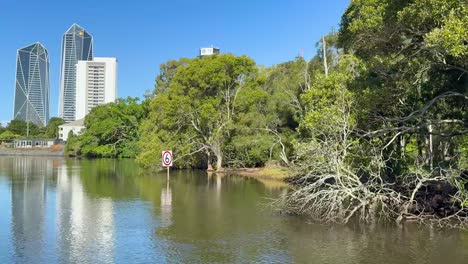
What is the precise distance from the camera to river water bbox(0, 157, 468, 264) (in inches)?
426

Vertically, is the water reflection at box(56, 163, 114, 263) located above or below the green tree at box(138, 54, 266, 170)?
below

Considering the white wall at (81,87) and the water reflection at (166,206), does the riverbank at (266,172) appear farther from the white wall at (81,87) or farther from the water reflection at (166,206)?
the white wall at (81,87)

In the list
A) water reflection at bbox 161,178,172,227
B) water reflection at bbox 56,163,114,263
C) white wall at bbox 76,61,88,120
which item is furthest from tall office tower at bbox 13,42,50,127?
water reflection at bbox 56,163,114,263

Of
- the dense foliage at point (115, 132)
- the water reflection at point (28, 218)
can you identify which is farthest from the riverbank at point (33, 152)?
the water reflection at point (28, 218)

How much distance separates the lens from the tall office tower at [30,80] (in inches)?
6629

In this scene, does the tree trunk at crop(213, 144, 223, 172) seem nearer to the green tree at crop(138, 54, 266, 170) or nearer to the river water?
the green tree at crop(138, 54, 266, 170)

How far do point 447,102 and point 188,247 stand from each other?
10.3m

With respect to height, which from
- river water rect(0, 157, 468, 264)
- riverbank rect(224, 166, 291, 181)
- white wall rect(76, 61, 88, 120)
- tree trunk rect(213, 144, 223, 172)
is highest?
white wall rect(76, 61, 88, 120)

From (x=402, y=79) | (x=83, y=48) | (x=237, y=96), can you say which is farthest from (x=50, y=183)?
(x=83, y=48)

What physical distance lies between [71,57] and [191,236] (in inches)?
6679

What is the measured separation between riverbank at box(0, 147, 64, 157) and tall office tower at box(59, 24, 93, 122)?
83.1 metres

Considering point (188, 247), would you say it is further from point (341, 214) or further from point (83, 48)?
point (83, 48)

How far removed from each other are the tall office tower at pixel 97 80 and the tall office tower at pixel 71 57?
2065 centimetres

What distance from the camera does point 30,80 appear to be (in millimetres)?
171625
